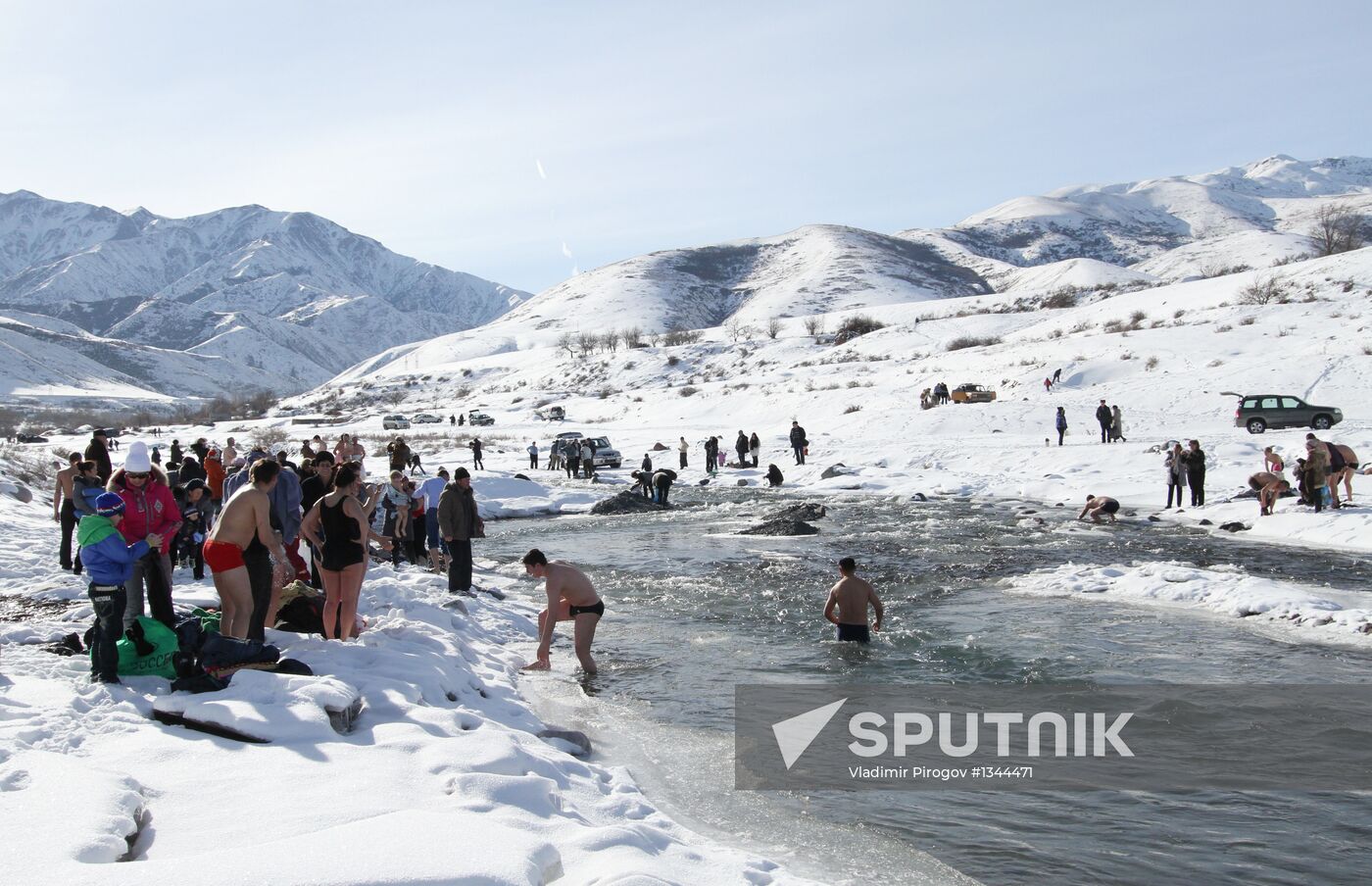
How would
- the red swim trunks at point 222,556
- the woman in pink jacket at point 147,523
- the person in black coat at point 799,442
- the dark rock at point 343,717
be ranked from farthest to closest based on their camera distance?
the person in black coat at point 799,442
the woman in pink jacket at point 147,523
the red swim trunks at point 222,556
the dark rock at point 343,717

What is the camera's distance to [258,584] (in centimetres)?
796

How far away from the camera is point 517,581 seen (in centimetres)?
1577

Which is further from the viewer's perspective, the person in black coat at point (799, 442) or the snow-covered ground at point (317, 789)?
the person in black coat at point (799, 442)

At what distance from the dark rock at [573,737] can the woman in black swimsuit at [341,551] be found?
2.29 meters

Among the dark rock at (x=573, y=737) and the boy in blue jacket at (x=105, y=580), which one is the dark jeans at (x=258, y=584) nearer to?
the boy in blue jacket at (x=105, y=580)

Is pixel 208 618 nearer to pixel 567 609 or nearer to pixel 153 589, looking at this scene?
pixel 153 589

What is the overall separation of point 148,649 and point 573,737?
10.5ft

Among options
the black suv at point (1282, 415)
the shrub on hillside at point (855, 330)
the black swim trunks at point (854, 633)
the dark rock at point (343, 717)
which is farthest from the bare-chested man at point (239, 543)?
the shrub on hillside at point (855, 330)

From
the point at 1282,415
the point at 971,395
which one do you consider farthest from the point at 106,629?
the point at 971,395

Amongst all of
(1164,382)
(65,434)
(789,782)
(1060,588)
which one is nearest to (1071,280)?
(1164,382)

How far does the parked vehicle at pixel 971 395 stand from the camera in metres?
42.2

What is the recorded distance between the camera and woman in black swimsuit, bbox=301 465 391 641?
839cm

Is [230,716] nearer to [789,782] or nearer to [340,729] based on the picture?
[340,729]

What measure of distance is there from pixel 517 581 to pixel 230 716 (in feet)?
32.1
